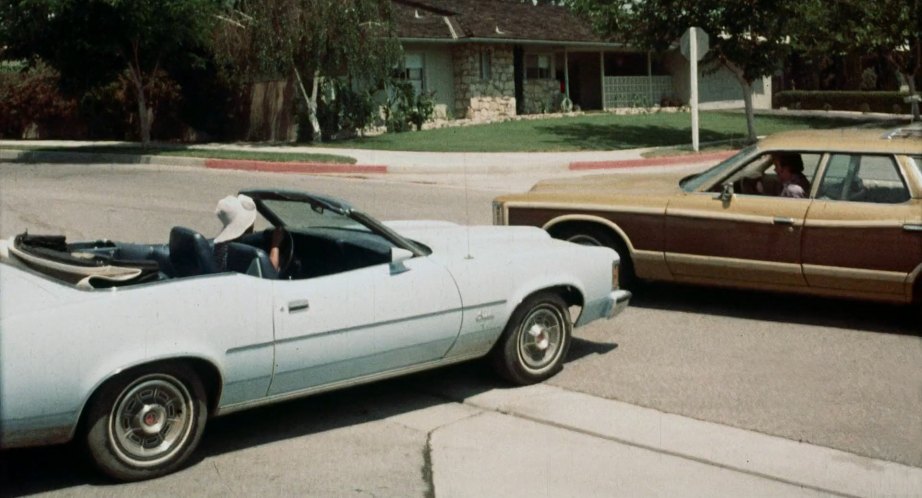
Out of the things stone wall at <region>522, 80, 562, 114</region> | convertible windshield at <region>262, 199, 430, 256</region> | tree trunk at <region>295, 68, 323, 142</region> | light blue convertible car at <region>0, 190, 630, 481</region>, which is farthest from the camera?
stone wall at <region>522, 80, 562, 114</region>

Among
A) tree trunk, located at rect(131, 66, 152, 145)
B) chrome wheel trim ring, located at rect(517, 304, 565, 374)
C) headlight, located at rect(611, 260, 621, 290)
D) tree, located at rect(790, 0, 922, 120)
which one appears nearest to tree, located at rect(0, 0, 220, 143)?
tree trunk, located at rect(131, 66, 152, 145)

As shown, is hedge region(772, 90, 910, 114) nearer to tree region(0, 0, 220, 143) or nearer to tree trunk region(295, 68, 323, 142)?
tree trunk region(295, 68, 323, 142)

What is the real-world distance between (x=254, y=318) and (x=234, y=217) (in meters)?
1.06

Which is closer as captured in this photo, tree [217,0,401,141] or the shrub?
tree [217,0,401,141]

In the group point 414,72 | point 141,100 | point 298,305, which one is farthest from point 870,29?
point 298,305

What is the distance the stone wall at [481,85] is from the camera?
3634 cm

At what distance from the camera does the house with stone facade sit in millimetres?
35969

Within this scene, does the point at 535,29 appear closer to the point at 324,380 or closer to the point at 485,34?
the point at 485,34

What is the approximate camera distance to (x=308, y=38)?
25.2 m

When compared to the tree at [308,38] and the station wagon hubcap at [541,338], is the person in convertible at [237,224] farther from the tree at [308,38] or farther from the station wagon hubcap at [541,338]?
the tree at [308,38]

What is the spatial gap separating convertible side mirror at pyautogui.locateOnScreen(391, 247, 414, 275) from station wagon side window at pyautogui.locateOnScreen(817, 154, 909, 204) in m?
3.48

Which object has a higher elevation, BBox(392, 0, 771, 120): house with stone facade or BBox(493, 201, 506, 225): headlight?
BBox(392, 0, 771, 120): house with stone facade

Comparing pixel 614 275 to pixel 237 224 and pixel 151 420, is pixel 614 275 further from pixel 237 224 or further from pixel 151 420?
pixel 151 420

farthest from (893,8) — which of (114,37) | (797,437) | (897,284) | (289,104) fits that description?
(797,437)
